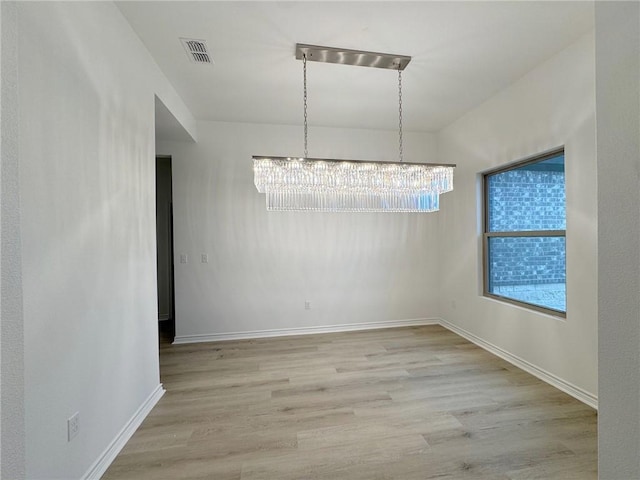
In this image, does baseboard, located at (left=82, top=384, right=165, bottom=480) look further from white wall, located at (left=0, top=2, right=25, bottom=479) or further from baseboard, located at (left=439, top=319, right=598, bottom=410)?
baseboard, located at (left=439, top=319, right=598, bottom=410)

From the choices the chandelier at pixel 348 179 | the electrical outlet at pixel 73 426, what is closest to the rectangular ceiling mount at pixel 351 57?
the chandelier at pixel 348 179

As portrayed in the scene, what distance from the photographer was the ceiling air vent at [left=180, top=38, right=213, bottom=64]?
2074 mm

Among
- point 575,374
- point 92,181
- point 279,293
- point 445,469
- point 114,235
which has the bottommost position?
point 445,469

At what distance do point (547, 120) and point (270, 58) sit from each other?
8.43ft

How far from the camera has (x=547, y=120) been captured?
2.42 meters

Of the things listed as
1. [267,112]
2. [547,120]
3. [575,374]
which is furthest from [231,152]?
[575,374]

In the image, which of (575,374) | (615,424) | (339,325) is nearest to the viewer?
(615,424)

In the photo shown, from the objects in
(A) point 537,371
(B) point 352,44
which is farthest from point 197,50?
(A) point 537,371

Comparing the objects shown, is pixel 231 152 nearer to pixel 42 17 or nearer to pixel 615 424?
pixel 42 17

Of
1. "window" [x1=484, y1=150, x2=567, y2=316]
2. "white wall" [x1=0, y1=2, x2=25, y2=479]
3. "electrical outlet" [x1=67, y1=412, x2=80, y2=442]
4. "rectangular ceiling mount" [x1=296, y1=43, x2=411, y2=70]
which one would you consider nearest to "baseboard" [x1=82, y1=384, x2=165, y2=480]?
"electrical outlet" [x1=67, y1=412, x2=80, y2=442]

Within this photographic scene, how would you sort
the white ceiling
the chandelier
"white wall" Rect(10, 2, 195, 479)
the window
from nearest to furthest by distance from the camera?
"white wall" Rect(10, 2, 195, 479) < the white ceiling < the chandelier < the window

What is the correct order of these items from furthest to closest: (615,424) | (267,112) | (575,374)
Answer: (267,112) < (575,374) < (615,424)

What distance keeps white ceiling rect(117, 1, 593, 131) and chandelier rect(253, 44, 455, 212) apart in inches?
4.5

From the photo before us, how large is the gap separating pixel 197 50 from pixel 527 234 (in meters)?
3.59
